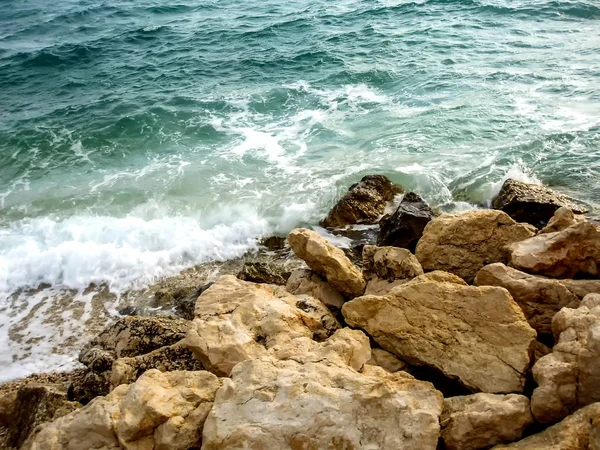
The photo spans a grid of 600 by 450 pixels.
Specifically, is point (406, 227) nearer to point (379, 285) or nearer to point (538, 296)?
point (379, 285)

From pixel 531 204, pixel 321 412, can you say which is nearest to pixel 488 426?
pixel 321 412

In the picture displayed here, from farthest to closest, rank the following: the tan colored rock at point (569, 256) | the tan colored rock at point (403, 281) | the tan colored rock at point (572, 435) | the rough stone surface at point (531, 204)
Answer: the rough stone surface at point (531, 204) < the tan colored rock at point (569, 256) < the tan colored rock at point (403, 281) < the tan colored rock at point (572, 435)

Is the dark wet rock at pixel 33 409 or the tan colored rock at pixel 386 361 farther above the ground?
the tan colored rock at pixel 386 361

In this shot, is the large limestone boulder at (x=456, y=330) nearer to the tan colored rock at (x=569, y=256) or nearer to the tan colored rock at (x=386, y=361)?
the tan colored rock at (x=386, y=361)

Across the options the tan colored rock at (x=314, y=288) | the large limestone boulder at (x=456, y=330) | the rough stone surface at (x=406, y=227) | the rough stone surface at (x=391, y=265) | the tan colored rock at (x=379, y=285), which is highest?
the large limestone boulder at (x=456, y=330)

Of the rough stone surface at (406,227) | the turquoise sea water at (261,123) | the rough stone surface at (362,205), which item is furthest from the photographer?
the turquoise sea water at (261,123)

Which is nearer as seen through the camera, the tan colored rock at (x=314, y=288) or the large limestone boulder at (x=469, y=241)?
the tan colored rock at (x=314, y=288)

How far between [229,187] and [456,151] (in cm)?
653

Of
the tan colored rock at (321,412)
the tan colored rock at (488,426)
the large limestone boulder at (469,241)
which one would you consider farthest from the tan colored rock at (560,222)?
the tan colored rock at (321,412)

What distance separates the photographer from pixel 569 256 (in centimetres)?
637

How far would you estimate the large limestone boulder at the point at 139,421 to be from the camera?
4168mm

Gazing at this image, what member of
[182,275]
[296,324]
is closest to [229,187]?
[182,275]

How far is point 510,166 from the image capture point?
13.2 meters

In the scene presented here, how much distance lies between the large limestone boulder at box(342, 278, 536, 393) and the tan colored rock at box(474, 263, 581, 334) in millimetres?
600
